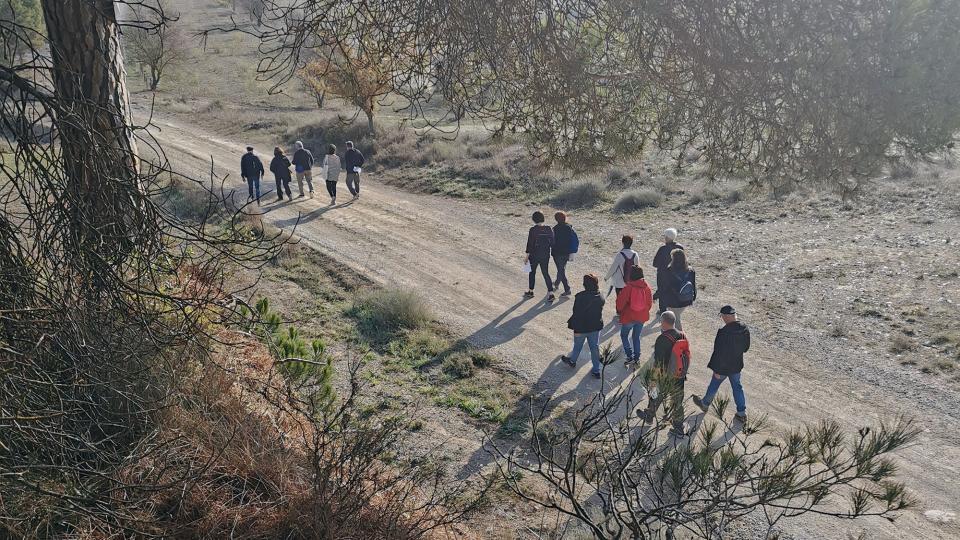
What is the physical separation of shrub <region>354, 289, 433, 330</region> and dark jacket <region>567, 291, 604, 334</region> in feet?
9.56

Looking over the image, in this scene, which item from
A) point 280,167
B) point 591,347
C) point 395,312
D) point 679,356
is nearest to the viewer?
point 679,356

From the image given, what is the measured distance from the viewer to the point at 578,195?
2012 centimetres

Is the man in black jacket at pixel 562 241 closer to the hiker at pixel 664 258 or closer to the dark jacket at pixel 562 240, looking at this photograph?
the dark jacket at pixel 562 240

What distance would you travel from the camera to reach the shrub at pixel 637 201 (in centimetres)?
A: 1909

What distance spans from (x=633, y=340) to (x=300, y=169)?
11987 mm

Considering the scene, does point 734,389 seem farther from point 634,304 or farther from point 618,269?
point 618,269

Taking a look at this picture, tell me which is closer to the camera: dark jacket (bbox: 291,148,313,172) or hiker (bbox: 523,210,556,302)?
hiker (bbox: 523,210,556,302)

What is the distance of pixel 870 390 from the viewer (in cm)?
970

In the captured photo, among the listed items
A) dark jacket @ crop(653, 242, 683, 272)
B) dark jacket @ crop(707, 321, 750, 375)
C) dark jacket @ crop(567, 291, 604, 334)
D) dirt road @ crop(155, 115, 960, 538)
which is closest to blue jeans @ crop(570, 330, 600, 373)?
dark jacket @ crop(567, 291, 604, 334)

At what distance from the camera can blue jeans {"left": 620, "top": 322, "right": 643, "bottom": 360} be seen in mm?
9930

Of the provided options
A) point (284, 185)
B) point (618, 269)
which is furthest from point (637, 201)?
point (284, 185)

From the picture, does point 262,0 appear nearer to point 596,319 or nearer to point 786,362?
point 596,319

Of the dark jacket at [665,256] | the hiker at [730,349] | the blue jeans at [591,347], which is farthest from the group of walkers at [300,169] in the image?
the hiker at [730,349]

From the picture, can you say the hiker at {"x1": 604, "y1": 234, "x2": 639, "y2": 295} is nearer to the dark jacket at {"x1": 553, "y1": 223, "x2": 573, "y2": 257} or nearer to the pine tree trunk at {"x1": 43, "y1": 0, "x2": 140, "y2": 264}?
the dark jacket at {"x1": 553, "y1": 223, "x2": 573, "y2": 257}
